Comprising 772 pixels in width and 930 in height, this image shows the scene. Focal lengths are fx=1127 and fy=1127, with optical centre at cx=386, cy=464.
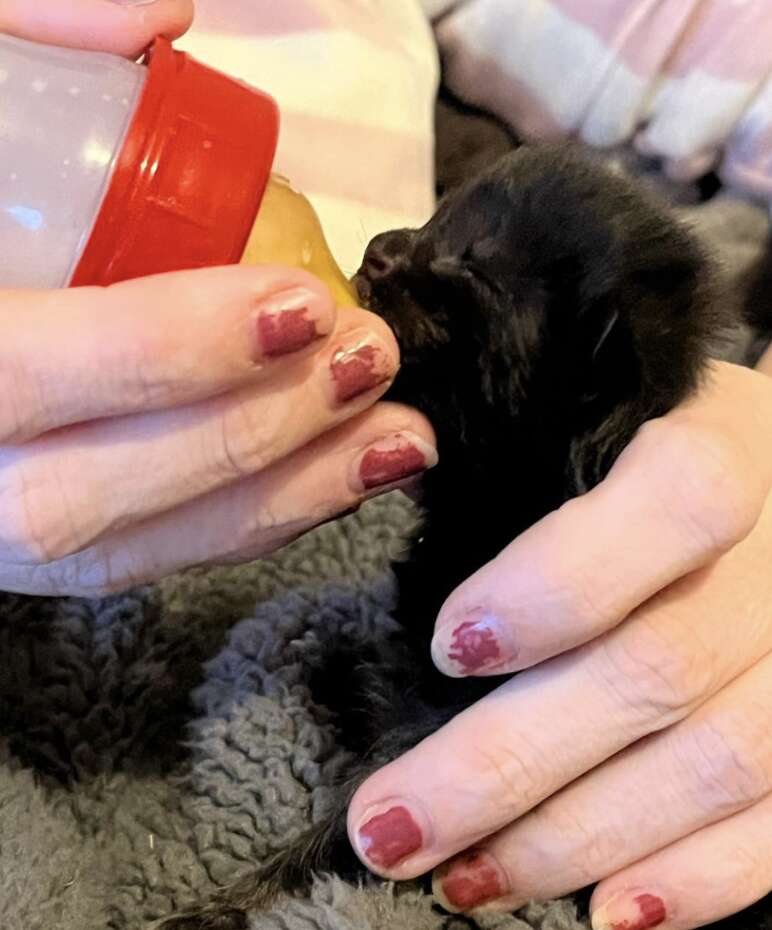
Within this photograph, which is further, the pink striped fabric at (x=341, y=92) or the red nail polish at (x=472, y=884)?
the pink striped fabric at (x=341, y=92)

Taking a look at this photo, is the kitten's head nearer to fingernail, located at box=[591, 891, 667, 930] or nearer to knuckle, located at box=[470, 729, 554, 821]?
knuckle, located at box=[470, 729, 554, 821]

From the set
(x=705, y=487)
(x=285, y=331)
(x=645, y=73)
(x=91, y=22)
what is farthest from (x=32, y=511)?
(x=645, y=73)

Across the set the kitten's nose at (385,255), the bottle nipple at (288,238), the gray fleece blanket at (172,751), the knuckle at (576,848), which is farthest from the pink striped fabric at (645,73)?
the knuckle at (576,848)

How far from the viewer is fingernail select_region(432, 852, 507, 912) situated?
72 centimetres

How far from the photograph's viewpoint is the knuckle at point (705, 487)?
67 centimetres

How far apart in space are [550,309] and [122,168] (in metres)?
0.30

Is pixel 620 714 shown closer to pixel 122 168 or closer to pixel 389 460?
pixel 389 460

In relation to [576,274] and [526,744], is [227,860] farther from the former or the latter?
[576,274]

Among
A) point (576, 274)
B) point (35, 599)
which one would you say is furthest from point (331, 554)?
point (576, 274)

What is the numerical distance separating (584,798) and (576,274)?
34cm

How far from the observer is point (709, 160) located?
1231mm

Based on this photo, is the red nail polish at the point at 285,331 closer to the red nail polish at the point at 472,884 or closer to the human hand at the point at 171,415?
the human hand at the point at 171,415

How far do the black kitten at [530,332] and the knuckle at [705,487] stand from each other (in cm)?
4

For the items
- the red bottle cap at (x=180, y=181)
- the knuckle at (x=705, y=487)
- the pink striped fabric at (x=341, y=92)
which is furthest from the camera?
the pink striped fabric at (x=341, y=92)
